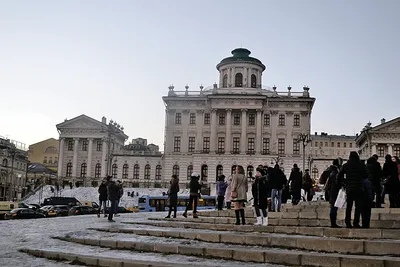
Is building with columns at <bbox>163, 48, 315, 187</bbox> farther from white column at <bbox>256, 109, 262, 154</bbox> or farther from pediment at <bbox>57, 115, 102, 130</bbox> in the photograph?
pediment at <bbox>57, 115, 102, 130</bbox>

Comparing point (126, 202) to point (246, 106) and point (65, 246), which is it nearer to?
point (246, 106)

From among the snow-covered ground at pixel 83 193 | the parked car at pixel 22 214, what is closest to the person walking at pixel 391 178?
the parked car at pixel 22 214

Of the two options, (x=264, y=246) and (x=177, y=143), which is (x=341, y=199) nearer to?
(x=264, y=246)

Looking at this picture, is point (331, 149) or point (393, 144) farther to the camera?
point (331, 149)

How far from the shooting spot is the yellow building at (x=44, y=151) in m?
115

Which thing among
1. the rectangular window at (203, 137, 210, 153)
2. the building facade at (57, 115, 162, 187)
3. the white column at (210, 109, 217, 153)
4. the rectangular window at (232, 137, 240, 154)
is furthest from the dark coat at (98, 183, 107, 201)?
the building facade at (57, 115, 162, 187)

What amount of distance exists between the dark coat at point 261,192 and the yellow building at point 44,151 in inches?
4181

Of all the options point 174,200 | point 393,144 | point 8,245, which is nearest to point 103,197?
point 174,200

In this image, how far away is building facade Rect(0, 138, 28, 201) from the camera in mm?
78500

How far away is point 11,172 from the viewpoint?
251 feet

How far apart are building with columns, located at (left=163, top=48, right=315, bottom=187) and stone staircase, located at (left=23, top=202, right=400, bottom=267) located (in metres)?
56.4

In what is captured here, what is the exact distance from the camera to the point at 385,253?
28.2ft

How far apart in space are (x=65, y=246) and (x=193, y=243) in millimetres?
3199

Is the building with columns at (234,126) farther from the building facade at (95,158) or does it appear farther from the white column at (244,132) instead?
the building facade at (95,158)
